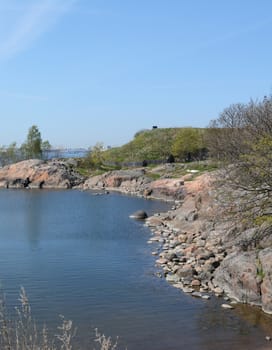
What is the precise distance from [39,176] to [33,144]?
29091mm

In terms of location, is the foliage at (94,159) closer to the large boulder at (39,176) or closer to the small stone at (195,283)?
the large boulder at (39,176)

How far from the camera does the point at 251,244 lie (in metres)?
26.9

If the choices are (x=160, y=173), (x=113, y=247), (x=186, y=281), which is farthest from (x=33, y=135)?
(x=186, y=281)

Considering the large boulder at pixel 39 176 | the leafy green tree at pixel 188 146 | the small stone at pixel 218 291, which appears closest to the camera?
the small stone at pixel 218 291

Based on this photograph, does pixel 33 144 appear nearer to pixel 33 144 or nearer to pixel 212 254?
pixel 33 144

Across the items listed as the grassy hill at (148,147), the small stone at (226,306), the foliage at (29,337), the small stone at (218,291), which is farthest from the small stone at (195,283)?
the grassy hill at (148,147)

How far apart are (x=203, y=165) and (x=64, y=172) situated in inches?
1220

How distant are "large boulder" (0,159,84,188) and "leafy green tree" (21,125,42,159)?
21.4 metres

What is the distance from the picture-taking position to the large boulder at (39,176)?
99.9 metres

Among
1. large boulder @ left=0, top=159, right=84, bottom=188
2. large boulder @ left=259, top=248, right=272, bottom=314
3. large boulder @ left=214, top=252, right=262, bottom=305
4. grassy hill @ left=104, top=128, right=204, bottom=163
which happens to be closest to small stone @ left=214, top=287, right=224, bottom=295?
large boulder @ left=214, top=252, right=262, bottom=305

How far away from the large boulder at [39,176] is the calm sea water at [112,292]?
51132 mm

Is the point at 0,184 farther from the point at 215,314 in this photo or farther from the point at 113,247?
the point at 215,314

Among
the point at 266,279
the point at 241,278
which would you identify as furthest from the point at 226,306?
the point at 266,279

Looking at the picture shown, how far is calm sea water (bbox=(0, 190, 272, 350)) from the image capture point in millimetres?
19969
